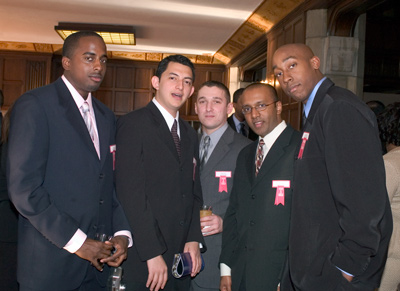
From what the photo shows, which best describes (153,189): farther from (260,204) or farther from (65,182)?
(260,204)

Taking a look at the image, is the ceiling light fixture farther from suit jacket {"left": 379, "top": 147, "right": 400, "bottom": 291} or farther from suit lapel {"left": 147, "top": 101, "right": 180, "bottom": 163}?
suit jacket {"left": 379, "top": 147, "right": 400, "bottom": 291}

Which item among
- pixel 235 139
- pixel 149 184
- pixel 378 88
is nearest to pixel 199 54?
pixel 378 88

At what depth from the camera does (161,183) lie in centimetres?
194

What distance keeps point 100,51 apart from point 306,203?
46.1 inches

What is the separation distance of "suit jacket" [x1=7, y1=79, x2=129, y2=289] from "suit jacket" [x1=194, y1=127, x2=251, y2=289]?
768 mm

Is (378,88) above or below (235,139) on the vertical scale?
above

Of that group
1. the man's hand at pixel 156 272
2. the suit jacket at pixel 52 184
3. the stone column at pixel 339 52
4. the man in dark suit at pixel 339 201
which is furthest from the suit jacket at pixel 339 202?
the stone column at pixel 339 52

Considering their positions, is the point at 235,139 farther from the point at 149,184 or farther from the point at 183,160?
the point at 149,184

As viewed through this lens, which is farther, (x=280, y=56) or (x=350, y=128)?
(x=280, y=56)

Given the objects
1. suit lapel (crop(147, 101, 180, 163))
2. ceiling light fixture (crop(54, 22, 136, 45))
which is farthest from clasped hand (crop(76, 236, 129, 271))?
ceiling light fixture (crop(54, 22, 136, 45))

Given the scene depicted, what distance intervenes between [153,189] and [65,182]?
0.44 meters

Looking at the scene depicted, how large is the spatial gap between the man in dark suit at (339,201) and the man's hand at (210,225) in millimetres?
856

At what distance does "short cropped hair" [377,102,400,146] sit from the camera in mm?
2164

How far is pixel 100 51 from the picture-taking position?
185cm
